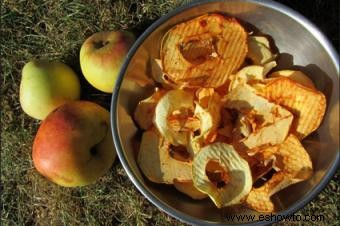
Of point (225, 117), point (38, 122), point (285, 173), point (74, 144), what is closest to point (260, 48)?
point (225, 117)

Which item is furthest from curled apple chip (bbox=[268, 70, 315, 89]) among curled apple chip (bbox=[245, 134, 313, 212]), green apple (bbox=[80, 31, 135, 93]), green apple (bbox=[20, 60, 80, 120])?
green apple (bbox=[20, 60, 80, 120])

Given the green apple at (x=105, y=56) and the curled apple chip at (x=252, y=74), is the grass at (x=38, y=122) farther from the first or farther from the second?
the curled apple chip at (x=252, y=74)

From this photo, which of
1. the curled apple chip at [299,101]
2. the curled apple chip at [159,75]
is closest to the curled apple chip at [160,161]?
the curled apple chip at [159,75]

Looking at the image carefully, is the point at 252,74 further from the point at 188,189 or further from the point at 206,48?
the point at 188,189

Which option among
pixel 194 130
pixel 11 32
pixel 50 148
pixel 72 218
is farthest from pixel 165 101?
pixel 11 32

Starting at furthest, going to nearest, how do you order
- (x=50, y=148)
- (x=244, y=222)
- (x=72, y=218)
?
(x=72, y=218)
(x=50, y=148)
(x=244, y=222)

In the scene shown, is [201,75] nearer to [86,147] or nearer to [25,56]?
[86,147]

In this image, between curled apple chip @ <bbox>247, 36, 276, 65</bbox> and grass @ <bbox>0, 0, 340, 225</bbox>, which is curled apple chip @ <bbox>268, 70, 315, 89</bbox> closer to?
curled apple chip @ <bbox>247, 36, 276, 65</bbox>
